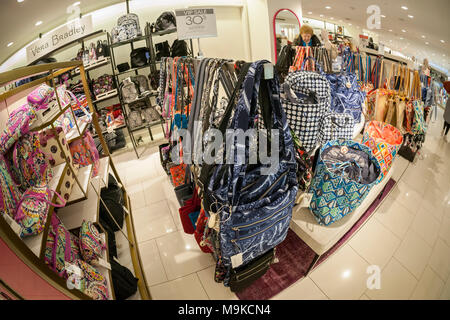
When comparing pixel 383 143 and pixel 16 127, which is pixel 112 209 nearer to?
pixel 16 127

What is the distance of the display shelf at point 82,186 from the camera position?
1395mm

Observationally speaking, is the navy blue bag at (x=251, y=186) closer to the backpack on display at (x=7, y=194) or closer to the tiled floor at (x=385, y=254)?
the tiled floor at (x=385, y=254)

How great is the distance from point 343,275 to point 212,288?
1040 mm

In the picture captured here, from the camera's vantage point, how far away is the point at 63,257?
3.55ft

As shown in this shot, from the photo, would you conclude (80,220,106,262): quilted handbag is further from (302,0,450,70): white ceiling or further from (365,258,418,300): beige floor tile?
(302,0,450,70): white ceiling

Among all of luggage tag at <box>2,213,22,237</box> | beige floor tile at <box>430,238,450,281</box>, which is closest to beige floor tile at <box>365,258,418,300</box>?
beige floor tile at <box>430,238,450,281</box>

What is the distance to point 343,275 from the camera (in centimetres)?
147

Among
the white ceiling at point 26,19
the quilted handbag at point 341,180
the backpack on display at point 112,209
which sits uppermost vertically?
the white ceiling at point 26,19

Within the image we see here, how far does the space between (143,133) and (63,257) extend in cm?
396

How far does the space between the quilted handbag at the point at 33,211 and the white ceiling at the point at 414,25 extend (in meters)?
2.94

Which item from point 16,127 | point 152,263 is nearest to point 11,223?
point 16,127

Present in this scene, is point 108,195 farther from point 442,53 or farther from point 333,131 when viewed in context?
point 442,53

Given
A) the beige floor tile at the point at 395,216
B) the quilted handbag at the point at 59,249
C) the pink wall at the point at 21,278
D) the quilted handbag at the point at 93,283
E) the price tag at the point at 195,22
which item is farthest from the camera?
the price tag at the point at 195,22
